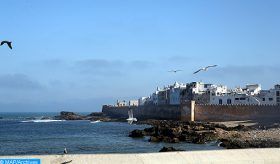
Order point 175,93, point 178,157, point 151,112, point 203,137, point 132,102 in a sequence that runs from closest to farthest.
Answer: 1. point 178,157
2. point 203,137
3. point 151,112
4. point 175,93
5. point 132,102

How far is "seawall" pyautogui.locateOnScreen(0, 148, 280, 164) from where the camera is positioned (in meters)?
11.6

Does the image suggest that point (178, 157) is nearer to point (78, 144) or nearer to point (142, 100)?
point (78, 144)

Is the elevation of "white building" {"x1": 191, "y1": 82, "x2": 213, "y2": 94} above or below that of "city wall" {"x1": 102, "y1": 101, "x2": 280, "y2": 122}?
above

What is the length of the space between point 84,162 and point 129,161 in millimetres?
1150

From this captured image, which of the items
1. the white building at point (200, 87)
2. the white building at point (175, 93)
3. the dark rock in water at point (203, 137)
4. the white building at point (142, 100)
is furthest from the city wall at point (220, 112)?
the white building at point (142, 100)

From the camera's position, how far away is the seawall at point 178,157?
11.6 metres

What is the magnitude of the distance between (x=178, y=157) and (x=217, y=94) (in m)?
60.0

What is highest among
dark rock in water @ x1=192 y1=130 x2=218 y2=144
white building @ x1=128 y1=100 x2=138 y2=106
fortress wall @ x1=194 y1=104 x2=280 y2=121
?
white building @ x1=128 y1=100 x2=138 y2=106

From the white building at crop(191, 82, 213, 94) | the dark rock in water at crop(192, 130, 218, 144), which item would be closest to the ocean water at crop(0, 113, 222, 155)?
the dark rock in water at crop(192, 130, 218, 144)

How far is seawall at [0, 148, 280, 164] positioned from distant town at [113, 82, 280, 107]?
4631 cm

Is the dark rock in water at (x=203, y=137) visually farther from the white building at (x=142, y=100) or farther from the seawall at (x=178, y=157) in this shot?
the white building at (x=142, y=100)

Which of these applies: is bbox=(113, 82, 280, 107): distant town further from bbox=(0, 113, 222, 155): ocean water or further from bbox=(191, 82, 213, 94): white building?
bbox=(0, 113, 222, 155): ocean water

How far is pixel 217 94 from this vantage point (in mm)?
71375

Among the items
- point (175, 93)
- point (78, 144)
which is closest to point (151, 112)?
point (175, 93)
